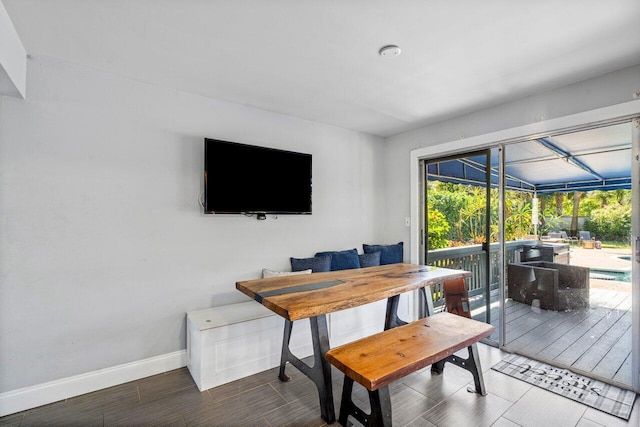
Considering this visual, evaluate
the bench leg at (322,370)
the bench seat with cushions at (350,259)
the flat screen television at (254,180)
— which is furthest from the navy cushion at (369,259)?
the bench leg at (322,370)

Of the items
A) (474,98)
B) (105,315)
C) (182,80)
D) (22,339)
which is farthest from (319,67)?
(22,339)

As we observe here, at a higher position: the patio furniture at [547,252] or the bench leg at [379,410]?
the patio furniture at [547,252]

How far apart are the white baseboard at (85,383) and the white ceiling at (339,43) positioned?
2279mm

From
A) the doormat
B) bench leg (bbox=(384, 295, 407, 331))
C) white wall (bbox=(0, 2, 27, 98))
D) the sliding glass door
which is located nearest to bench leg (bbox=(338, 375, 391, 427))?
bench leg (bbox=(384, 295, 407, 331))

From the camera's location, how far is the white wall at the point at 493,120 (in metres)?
2.33

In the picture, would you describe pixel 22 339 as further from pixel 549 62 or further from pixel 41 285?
pixel 549 62

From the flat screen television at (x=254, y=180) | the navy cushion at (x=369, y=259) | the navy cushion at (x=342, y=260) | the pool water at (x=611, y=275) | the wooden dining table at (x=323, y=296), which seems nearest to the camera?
the wooden dining table at (x=323, y=296)

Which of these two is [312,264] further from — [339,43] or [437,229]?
[339,43]

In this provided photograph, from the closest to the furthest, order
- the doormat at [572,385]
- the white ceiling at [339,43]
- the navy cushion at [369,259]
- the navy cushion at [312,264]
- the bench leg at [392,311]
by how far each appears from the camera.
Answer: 1. the white ceiling at [339,43]
2. the doormat at [572,385]
3. the bench leg at [392,311]
4. the navy cushion at [312,264]
5. the navy cushion at [369,259]

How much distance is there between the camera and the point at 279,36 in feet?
6.24

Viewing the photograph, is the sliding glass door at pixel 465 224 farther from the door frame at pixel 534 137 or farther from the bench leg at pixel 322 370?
the bench leg at pixel 322 370

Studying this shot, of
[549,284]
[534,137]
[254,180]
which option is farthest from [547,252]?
[254,180]

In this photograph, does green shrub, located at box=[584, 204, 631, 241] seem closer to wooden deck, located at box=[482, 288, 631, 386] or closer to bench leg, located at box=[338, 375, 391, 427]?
wooden deck, located at box=[482, 288, 631, 386]

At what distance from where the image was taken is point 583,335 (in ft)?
8.67
